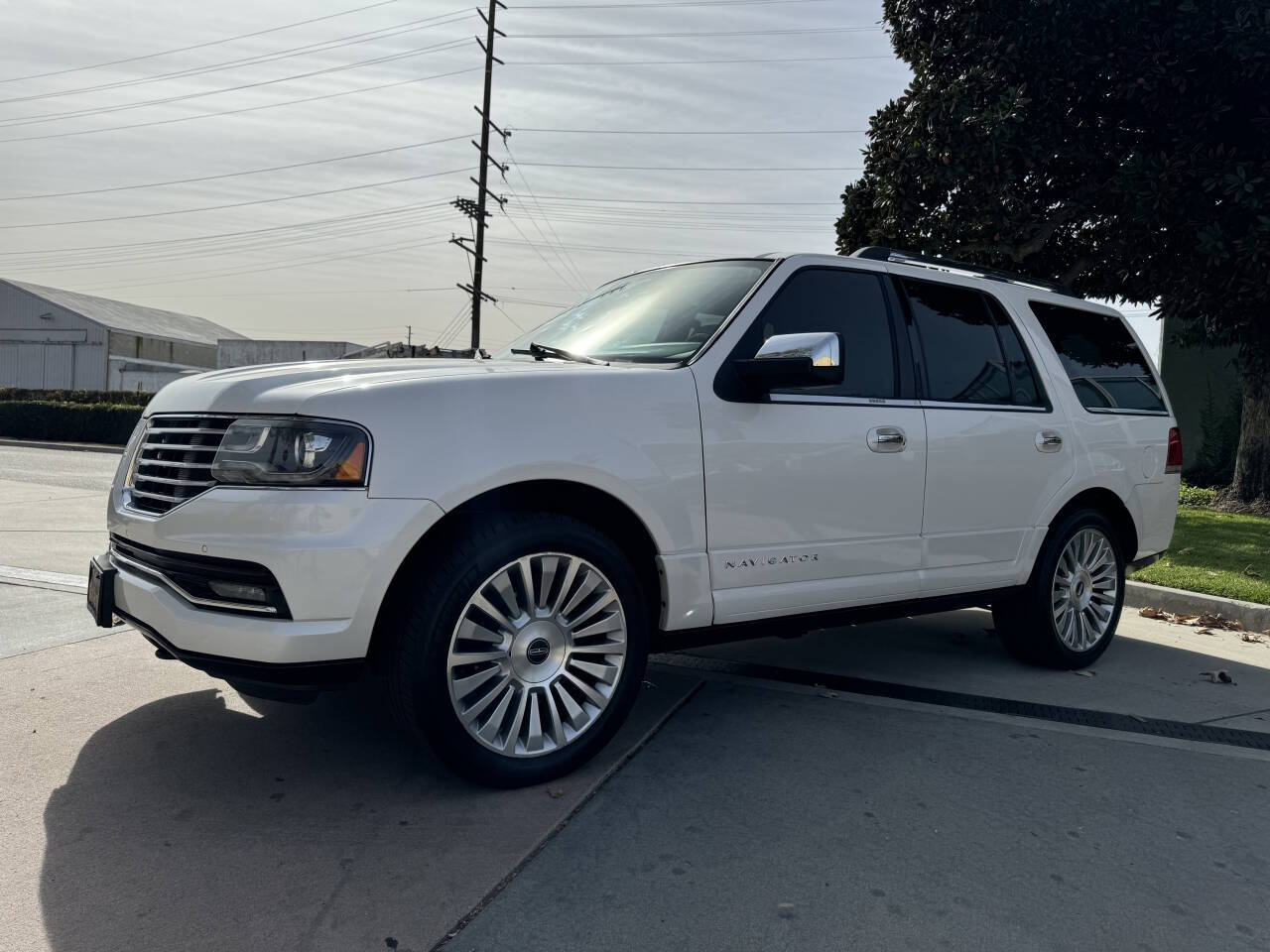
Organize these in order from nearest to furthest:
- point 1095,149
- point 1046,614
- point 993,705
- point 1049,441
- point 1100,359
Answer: point 993,705
point 1049,441
point 1046,614
point 1100,359
point 1095,149

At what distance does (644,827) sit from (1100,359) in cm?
399

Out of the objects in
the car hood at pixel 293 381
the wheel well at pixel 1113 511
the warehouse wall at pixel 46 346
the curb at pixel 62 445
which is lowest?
the curb at pixel 62 445

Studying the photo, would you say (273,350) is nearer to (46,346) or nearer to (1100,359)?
(46,346)

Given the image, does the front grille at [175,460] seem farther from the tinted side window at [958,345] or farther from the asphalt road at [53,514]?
the asphalt road at [53,514]

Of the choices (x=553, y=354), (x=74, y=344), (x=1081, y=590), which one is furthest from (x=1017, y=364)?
(x=74, y=344)

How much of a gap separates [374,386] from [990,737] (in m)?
2.84

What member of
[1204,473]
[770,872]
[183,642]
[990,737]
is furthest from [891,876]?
[1204,473]

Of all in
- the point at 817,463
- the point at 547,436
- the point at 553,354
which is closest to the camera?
the point at 547,436

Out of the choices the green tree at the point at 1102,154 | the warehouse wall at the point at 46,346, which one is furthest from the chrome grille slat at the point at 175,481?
the warehouse wall at the point at 46,346

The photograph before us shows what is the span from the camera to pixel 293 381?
3340mm

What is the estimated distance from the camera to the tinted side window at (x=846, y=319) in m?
4.26

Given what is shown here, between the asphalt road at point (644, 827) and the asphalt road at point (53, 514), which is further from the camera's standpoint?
the asphalt road at point (53, 514)

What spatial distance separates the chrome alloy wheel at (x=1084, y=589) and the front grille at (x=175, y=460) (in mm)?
4071

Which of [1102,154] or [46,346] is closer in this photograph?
[1102,154]
